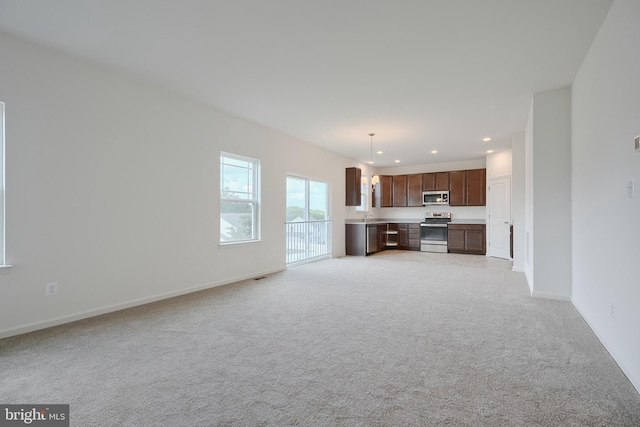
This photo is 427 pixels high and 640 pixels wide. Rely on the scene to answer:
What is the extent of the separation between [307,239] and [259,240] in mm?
1663

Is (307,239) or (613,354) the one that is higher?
(307,239)

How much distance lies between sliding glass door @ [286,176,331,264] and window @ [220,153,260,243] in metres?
0.97

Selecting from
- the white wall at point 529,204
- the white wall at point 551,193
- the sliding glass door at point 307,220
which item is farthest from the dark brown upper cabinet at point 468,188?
the white wall at point 551,193

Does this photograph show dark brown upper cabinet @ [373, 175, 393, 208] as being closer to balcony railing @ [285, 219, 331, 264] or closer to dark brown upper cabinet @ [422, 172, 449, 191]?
dark brown upper cabinet @ [422, 172, 449, 191]

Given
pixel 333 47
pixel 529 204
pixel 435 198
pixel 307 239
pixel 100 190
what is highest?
pixel 333 47

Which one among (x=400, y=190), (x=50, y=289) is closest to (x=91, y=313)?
(x=50, y=289)

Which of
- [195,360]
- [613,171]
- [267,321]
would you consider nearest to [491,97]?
[613,171]

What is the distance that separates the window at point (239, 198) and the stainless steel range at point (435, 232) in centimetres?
550

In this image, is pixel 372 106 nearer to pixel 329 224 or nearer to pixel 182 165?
pixel 182 165

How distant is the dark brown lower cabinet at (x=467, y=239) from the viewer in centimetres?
818

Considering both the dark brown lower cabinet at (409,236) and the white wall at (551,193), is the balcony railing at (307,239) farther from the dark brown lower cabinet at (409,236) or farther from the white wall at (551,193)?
the white wall at (551,193)

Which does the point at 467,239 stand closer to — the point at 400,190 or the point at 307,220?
the point at 400,190

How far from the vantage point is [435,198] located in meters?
9.10

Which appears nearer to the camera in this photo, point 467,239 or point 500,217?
point 500,217
